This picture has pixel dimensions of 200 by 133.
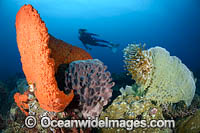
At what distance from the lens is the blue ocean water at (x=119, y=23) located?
3607 inches

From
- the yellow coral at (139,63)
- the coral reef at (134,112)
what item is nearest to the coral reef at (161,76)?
the yellow coral at (139,63)

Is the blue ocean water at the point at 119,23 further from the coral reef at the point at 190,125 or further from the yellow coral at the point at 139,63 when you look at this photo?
the coral reef at the point at 190,125

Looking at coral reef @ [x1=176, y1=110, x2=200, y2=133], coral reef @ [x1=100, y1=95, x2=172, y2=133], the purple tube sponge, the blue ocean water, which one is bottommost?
coral reef @ [x1=176, y1=110, x2=200, y2=133]

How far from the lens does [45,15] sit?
401 feet

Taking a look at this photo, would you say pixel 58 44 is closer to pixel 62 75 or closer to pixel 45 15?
pixel 62 75

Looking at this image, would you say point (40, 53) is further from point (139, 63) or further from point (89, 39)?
point (89, 39)

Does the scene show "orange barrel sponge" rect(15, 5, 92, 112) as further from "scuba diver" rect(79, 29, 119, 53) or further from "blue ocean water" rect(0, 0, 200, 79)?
"blue ocean water" rect(0, 0, 200, 79)

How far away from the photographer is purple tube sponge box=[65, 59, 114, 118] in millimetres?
2771

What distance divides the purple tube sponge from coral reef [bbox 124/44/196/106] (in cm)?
107

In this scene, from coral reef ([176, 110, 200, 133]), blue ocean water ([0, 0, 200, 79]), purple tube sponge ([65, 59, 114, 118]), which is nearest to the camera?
coral reef ([176, 110, 200, 133])

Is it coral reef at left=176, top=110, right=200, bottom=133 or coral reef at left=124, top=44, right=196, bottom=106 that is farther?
coral reef at left=124, top=44, right=196, bottom=106

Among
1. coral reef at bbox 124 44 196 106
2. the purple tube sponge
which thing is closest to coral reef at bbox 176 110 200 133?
coral reef at bbox 124 44 196 106

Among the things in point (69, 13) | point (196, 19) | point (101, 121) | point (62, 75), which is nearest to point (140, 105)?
point (101, 121)

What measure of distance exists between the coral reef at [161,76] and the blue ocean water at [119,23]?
261 feet
